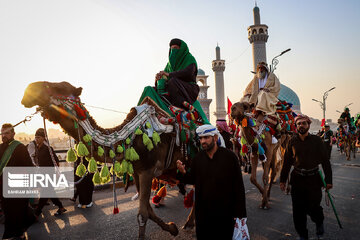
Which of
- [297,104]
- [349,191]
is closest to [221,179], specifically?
[349,191]

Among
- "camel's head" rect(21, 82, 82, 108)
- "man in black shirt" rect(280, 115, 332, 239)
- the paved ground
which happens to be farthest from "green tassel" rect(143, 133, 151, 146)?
"man in black shirt" rect(280, 115, 332, 239)

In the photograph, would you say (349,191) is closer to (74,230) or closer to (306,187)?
(306,187)

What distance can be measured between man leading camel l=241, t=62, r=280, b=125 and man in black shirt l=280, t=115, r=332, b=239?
272 centimetres

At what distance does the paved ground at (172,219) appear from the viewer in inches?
196

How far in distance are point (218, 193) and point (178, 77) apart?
2.84m

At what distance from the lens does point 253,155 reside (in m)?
6.91

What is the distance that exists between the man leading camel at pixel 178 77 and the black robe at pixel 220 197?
2.28 meters

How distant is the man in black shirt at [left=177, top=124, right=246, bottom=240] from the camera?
3.15 metres

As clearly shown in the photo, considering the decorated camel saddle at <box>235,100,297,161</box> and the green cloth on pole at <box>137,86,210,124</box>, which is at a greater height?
the green cloth on pole at <box>137,86,210,124</box>

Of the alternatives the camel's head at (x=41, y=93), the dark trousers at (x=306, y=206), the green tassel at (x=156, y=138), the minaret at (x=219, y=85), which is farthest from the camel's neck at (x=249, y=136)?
the minaret at (x=219, y=85)

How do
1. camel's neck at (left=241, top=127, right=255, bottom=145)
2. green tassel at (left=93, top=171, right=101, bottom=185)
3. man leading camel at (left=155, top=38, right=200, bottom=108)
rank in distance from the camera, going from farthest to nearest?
camel's neck at (left=241, top=127, right=255, bottom=145), man leading camel at (left=155, top=38, right=200, bottom=108), green tassel at (left=93, top=171, right=101, bottom=185)

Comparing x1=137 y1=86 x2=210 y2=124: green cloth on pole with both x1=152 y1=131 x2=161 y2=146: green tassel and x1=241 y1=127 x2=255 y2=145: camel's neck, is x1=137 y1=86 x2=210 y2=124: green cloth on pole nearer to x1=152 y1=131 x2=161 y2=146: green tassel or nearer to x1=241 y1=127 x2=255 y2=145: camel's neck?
x1=152 y1=131 x2=161 y2=146: green tassel

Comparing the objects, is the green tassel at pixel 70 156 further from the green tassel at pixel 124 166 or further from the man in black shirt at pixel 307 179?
the man in black shirt at pixel 307 179

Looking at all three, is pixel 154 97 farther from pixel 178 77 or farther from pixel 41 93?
pixel 41 93
